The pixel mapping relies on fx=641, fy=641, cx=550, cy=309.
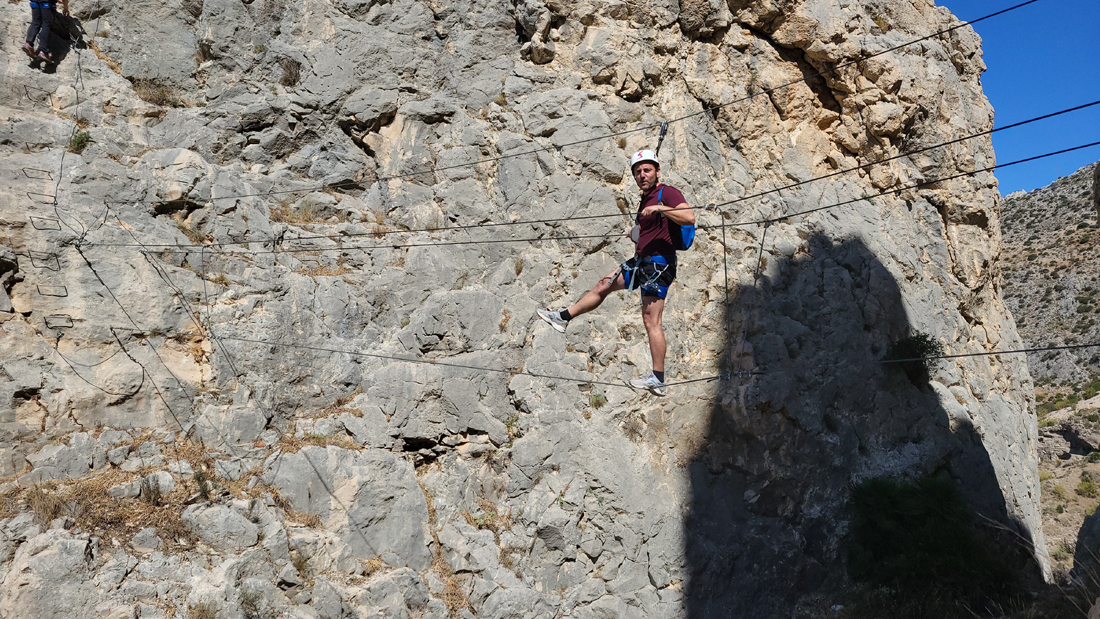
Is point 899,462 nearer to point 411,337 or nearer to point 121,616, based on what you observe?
point 411,337

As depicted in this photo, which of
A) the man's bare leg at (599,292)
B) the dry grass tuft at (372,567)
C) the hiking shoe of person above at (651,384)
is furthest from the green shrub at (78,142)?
the hiking shoe of person above at (651,384)

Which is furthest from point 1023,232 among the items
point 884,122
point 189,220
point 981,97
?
point 189,220

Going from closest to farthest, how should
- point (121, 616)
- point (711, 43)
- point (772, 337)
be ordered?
point (121, 616) → point (772, 337) → point (711, 43)

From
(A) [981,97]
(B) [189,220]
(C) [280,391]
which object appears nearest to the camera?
(C) [280,391]

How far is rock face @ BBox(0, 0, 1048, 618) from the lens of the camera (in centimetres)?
764

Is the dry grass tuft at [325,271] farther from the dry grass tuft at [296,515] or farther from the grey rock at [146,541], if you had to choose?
the grey rock at [146,541]

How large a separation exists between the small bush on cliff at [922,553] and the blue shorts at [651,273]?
520cm

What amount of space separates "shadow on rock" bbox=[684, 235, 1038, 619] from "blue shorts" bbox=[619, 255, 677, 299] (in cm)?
318

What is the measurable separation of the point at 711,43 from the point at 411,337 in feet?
24.1

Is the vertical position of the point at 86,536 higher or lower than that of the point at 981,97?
lower

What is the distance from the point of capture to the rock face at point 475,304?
25.1ft

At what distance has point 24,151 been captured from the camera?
8.42 m

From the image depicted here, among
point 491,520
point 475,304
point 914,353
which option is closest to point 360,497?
point 491,520

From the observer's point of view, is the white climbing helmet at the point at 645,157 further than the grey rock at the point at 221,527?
No
